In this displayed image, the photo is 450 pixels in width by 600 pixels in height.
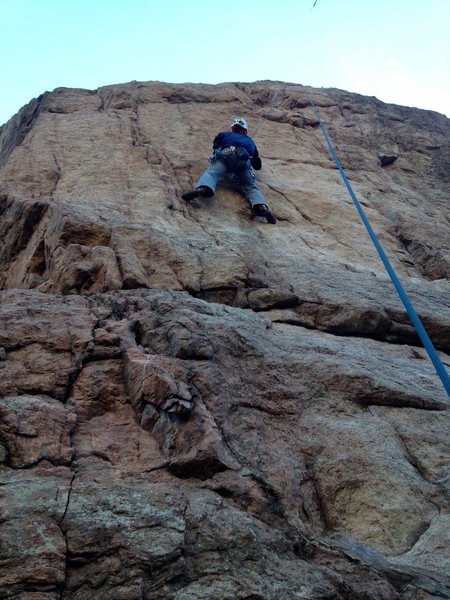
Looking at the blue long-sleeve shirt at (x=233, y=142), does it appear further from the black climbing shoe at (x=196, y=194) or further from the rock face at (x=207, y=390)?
the black climbing shoe at (x=196, y=194)

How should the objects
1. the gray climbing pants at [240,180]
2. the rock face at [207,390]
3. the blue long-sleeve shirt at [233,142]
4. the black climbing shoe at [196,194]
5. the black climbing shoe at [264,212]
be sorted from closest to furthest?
the rock face at [207,390] < the black climbing shoe at [196,194] < the black climbing shoe at [264,212] < the gray climbing pants at [240,180] < the blue long-sleeve shirt at [233,142]

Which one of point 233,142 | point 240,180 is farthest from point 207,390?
point 233,142

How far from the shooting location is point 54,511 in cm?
231

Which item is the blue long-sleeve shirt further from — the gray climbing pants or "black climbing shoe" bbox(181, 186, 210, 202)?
"black climbing shoe" bbox(181, 186, 210, 202)

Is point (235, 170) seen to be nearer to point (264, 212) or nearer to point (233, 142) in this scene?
point (233, 142)

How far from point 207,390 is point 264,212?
13.4 ft

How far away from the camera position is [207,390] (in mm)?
3506

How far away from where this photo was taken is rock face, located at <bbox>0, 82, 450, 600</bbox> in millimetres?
2299

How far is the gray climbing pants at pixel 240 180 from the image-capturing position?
7.23m

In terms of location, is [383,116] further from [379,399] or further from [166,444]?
[166,444]

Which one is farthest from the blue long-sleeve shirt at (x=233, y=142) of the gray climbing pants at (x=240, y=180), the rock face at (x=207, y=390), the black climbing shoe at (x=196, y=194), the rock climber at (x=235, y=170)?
the black climbing shoe at (x=196, y=194)

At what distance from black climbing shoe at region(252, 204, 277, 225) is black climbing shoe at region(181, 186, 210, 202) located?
670mm

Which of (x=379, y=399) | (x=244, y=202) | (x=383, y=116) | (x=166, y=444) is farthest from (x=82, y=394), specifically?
(x=383, y=116)

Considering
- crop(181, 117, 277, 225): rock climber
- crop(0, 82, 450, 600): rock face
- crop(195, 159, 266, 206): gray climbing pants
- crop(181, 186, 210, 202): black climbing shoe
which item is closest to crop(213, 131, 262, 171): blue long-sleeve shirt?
crop(181, 117, 277, 225): rock climber
